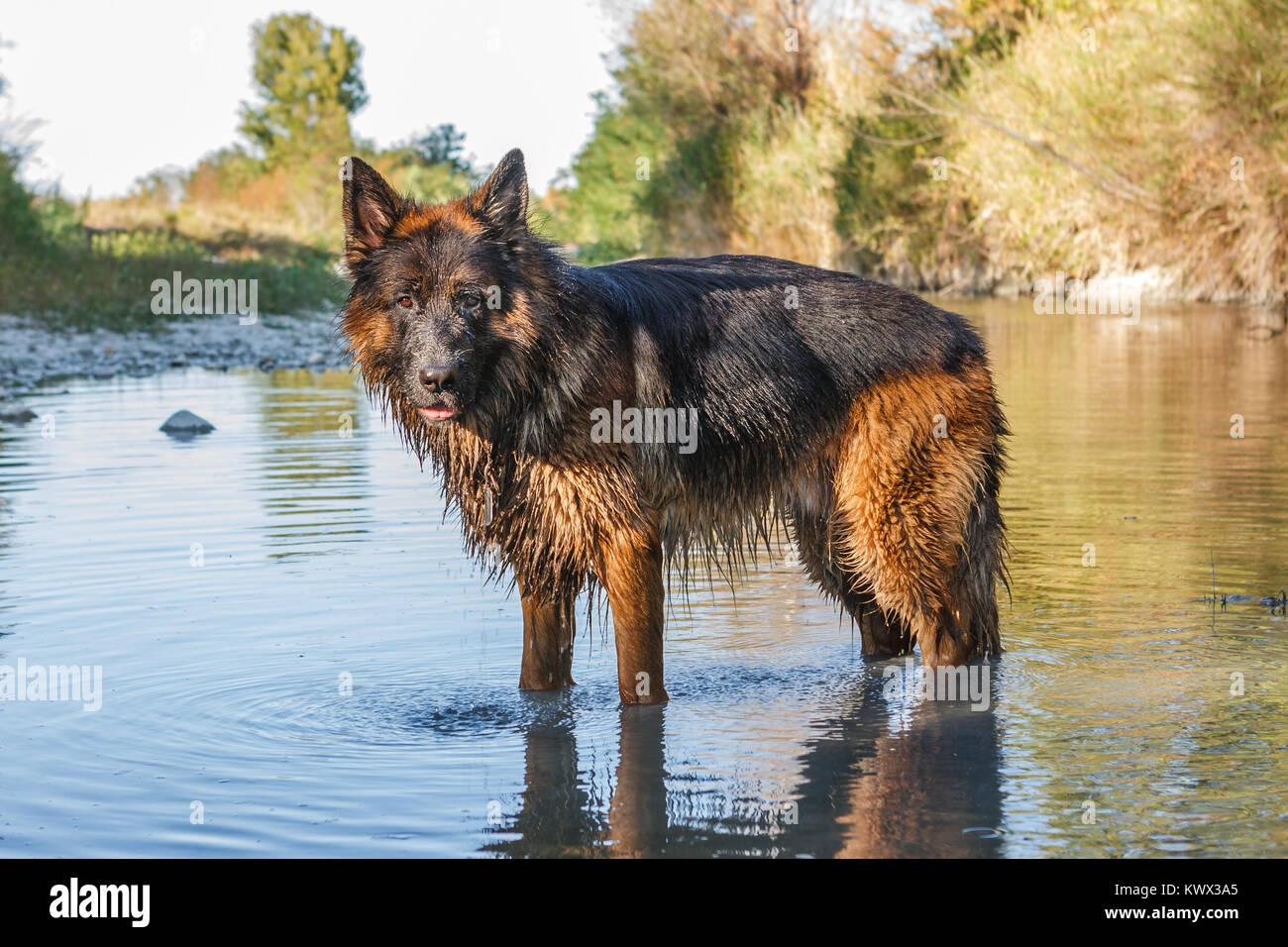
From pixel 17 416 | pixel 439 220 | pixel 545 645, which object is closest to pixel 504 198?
pixel 439 220

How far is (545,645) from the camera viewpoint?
693cm

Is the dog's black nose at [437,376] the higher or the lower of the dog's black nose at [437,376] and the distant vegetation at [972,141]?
the lower

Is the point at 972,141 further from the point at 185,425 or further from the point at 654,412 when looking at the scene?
the point at 654,412

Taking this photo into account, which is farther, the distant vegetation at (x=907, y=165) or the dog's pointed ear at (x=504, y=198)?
the distant vegetation at (x=907, y=165)

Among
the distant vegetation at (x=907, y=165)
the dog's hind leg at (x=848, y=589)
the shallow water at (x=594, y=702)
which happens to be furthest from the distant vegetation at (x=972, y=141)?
the dog's hind leg at (x=848, y=589)

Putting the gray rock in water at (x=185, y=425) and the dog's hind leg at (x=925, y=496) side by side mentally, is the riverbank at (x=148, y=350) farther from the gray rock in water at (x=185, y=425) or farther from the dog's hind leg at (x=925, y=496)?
the dog's hind leg at (x=925, y=496)

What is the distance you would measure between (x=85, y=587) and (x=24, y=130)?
77.0ft

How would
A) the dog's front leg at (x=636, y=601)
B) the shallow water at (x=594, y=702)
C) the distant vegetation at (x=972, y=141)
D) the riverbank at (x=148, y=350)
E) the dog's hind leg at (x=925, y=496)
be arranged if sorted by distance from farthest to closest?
the distant vegetation at (x=972, y=141) → the riverbank at (x=148, y=350) → the dog's hind leg at (x=925, y=496) → the dog's front leg at (x=636, y=601) → the shallow water at (x=594, y=702)

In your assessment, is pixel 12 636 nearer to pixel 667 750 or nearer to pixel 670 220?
pixel 667 750

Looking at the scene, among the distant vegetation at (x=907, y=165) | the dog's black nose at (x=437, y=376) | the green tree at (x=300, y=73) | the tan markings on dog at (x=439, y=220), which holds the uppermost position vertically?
the green tree at (x=300, y=73)

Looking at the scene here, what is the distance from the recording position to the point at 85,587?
9.05 meters

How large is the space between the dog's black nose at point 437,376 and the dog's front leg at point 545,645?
1.23m

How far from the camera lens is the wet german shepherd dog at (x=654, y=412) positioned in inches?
243
